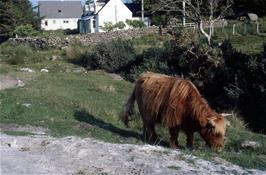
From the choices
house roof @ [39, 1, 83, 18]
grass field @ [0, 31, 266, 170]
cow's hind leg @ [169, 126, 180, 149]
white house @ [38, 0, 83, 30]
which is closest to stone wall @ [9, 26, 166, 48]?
grass field @ [0, 31, 266, 170]

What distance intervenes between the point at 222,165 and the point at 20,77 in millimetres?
17082

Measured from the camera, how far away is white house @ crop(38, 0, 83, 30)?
109 m

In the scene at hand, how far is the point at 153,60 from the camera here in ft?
84.6

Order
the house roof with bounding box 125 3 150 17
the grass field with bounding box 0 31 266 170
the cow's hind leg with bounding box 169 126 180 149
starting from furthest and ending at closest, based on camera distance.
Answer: the house roof with bounding box 125 3 150 17
the grass field with bounding box 0 31 266 170
the cow's hind leg with bounding box 169 126 180 149

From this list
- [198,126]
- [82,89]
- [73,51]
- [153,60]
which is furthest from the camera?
[73,51]

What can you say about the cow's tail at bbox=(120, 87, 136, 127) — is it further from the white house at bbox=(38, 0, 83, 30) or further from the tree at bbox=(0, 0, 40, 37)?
the white house at bbox=(38, 0, 83, 30)

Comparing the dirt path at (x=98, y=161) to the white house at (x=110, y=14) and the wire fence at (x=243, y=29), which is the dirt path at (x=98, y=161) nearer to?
the wire fence at (x=243, y=29)

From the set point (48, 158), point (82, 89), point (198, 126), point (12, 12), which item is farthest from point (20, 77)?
point (12, 12)

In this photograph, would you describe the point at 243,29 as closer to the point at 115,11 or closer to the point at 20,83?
the point at 20,83

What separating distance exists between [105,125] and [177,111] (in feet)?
11.9

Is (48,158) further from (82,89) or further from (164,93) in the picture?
(82,89)

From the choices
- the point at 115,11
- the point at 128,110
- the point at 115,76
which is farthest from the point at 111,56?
the point at 115,11

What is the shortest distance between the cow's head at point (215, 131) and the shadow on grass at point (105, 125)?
1519 millimetres

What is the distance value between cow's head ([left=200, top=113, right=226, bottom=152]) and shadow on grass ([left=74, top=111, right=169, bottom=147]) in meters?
1.52
